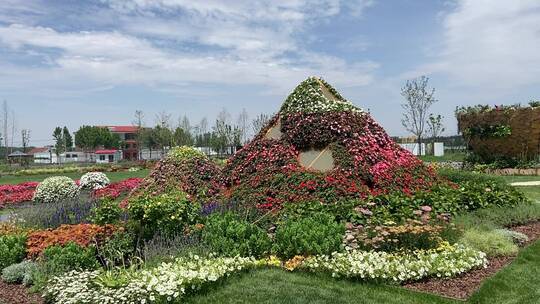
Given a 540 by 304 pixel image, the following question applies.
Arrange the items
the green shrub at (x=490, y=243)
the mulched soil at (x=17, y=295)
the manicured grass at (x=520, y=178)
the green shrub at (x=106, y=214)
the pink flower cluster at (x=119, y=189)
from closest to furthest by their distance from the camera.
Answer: the mulched soil at (x=17, y=295)
the green shrub at (x=490, y=243)
the green shrub at (x=106, y=214)
the pink flower cluster at (x=119, y=189)
the manicured grass at (x=520, y=178)

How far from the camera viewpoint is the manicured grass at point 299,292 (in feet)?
17.3

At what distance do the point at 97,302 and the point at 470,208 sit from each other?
7.03 metres

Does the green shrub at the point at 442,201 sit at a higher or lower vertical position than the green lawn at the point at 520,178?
higher

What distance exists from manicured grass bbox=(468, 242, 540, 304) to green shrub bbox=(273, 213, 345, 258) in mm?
1849

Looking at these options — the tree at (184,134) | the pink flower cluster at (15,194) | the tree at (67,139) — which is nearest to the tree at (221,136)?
the tree at (184,134)

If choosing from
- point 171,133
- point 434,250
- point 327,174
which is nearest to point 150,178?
point 327,174

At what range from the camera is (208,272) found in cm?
566

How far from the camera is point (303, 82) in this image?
13.0 meters

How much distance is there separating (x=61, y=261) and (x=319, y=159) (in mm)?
6696

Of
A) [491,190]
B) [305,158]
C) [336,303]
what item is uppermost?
[305,158]

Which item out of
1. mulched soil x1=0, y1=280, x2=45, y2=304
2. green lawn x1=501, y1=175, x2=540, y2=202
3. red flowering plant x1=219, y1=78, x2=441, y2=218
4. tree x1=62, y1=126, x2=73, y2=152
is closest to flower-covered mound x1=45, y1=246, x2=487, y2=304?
mulched soil x1=0, y1=280, x2=45, y2=304

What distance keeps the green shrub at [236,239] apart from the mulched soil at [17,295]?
2165mm

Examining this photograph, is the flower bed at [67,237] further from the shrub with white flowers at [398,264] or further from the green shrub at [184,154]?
the green shrub at [184,154]

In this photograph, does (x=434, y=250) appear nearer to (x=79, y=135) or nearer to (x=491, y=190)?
(x=491, y=190)
